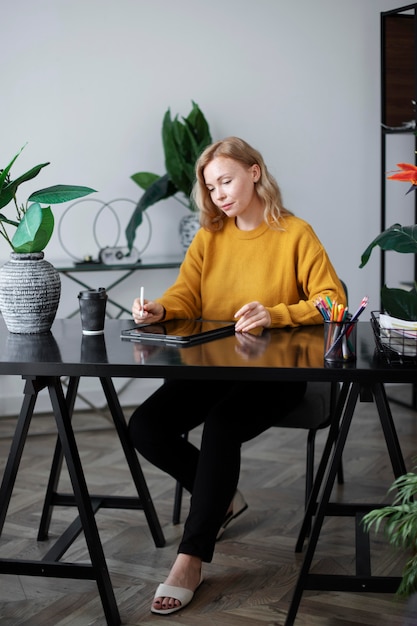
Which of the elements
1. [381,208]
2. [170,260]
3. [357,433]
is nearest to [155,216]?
[170,260]

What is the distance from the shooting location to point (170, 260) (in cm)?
426

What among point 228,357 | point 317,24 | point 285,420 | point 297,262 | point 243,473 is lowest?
point 243,473

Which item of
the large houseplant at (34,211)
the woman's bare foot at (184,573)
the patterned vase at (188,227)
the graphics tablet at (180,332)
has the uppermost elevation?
the large houseplant at (34,211)

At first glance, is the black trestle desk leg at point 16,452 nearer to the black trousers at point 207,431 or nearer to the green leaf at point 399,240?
the black trousers at point 207,431

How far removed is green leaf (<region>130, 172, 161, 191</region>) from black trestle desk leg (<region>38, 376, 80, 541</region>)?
178cm

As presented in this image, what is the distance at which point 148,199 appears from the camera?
4.09 metres

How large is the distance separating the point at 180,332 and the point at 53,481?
2.58 ft

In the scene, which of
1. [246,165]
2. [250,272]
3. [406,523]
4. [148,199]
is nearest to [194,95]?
[148,199]

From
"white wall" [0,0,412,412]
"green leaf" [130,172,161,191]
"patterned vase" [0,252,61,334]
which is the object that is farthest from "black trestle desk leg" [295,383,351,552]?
"white wall" [0,0,412,412]

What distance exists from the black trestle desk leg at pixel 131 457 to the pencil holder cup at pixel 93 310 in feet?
0.71

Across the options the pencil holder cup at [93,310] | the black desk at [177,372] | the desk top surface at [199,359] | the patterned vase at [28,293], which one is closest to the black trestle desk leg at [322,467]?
the black desk at [177,372]

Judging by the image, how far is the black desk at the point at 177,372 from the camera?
1.87m

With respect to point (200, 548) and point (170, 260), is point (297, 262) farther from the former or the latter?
point (170, 260)

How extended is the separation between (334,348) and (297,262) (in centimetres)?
77
